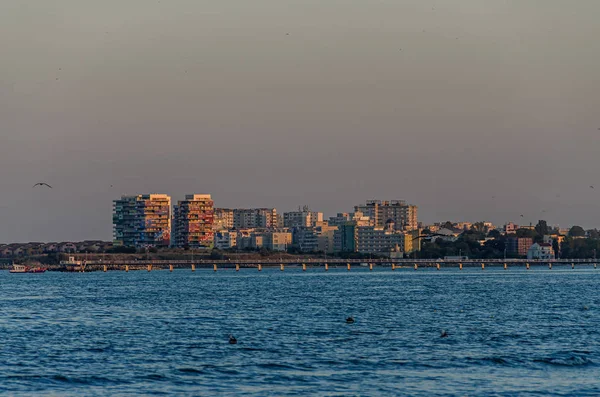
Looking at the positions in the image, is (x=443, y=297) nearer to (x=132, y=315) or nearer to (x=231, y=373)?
(x=132, y=315)

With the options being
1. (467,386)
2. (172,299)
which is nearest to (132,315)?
(172,299)

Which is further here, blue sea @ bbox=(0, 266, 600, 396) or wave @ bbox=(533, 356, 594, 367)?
wave @ bbox=(533, 356, 594, 367)

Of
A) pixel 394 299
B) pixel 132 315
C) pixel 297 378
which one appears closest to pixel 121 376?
pixel 297 378

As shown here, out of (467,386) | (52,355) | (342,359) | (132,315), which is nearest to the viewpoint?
(467,386)

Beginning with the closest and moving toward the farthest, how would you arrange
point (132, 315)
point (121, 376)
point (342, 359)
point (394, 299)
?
1. point (121, 376)
2. point (342, 359)
3. point (132, 315)
4. point (394, 299)

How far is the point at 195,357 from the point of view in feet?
172

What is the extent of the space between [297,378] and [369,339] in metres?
15.4

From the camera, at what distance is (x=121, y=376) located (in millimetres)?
46500

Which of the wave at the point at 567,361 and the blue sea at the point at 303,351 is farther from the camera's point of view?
the wave at the point at 567,361

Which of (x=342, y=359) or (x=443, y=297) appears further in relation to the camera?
(x=443, y=297)

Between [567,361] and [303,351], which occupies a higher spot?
[303,351]

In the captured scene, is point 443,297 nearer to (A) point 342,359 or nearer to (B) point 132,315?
(B) point 132,315

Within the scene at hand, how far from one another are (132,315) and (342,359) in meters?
34.8

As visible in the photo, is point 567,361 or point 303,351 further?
point 303,351
